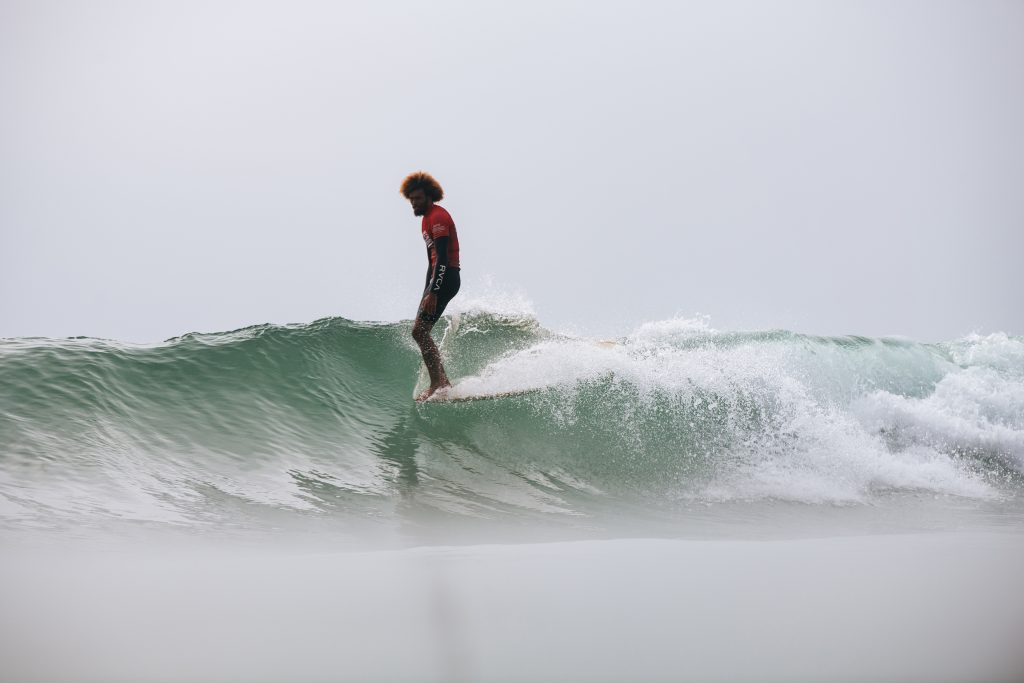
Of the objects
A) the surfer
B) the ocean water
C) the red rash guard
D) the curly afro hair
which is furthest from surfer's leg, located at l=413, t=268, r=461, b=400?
the curly afro hair

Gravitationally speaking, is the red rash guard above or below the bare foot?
above

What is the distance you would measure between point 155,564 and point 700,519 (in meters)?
2.94

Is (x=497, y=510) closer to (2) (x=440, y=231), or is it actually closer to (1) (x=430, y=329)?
(1) (x=430, y=329)

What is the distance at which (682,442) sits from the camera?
5609 mm

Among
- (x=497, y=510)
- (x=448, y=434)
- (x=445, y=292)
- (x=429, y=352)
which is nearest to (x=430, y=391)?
(x=429, y=352)

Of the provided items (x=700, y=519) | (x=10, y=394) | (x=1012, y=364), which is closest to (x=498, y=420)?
(x=700, y=519)

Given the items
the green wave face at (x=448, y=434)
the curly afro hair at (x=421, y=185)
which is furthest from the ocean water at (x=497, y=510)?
the curly afro hair at (x=421, y=185)

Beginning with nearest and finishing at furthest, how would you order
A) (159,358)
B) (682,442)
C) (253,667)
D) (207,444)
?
(253,667)
(207,444)
(682,442)
(159,358)

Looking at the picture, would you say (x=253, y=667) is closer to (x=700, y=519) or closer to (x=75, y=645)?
(x=75, y=645)

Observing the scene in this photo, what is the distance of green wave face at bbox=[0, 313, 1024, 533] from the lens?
4.27m

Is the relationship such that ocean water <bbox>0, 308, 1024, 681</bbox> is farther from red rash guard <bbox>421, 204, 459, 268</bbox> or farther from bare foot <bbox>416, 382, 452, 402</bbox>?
red rash guard <bbox>421, 204, 459, 268</bbox>

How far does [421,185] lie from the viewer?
5895 millimetres

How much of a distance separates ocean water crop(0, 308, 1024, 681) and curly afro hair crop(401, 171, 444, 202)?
1.33 meters

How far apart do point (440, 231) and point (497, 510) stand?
246 cm
